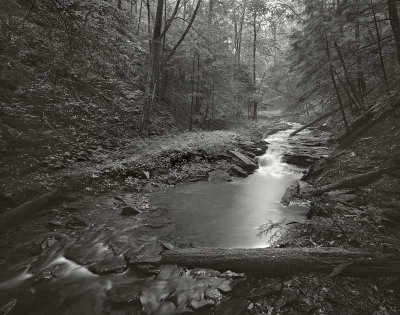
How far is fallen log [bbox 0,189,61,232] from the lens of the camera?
20.4 ft

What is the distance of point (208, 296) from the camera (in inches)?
177

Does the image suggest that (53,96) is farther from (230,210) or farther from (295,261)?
(295,261)

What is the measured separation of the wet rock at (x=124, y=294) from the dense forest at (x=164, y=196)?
21 mm

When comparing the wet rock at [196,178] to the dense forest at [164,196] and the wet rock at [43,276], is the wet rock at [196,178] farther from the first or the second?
the wet rock at [43,276]

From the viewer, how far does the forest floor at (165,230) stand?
4.36 m

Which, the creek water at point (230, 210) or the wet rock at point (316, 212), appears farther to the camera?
the wet rock at point (316, 212)

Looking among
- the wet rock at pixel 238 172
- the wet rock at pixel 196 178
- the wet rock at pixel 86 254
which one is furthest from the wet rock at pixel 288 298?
the wet rock at pixel 238 172

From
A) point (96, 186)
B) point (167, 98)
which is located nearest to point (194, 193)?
point (96, 186)

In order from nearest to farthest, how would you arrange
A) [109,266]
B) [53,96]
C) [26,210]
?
[109,266]
[26,210]
[53,96]

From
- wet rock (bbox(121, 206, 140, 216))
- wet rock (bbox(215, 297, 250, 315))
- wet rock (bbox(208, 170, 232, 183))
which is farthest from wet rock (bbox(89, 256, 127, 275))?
wet rock (bbox(208, 170, 232, 183))

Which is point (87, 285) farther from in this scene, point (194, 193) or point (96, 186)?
point (194, 193)

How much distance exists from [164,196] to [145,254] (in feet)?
13.6

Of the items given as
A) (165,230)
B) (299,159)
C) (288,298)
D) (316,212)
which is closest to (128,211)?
(165,230)

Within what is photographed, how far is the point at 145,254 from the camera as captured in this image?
5.85 metres
